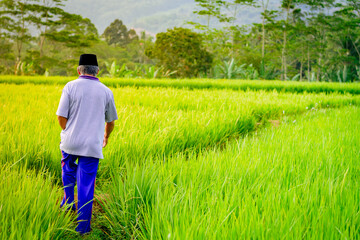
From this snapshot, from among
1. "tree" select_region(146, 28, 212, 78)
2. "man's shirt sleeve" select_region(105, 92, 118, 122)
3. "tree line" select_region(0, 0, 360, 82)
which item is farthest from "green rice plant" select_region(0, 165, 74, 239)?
"tree" select_region(146, 28, 212, 78)

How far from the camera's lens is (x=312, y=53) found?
101 ft

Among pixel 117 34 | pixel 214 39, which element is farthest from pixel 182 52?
pixel 117 34

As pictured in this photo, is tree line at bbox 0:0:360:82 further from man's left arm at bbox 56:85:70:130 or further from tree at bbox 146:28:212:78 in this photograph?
man's left arm at bbox 56:85:70:130

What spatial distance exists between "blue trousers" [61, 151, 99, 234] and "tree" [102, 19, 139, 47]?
51360 mm

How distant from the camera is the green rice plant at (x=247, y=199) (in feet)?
3.81

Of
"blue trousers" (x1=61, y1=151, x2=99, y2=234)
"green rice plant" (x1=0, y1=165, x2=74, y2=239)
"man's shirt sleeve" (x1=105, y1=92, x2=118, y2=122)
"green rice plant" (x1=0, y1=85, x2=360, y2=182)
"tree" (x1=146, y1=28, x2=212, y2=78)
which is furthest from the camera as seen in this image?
"tree" (x1=146, y1=28, x2=212, y2=78)

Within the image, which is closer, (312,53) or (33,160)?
(33,160)

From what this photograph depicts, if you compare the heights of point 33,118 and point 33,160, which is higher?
point 33,118

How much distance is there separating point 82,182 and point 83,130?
31 cm

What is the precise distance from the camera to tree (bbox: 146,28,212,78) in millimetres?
16047

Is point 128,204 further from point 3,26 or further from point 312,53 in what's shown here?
point 312,53

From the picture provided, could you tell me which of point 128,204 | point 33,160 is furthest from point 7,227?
→ point 33,160

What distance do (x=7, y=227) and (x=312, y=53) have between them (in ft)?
112

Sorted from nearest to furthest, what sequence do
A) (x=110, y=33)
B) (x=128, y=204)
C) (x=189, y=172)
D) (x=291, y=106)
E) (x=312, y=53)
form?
(x=128, y=204)
(x=189, y=172)
(x=291, y=106)
(x=312, y=53)
(x=110, y=33)
